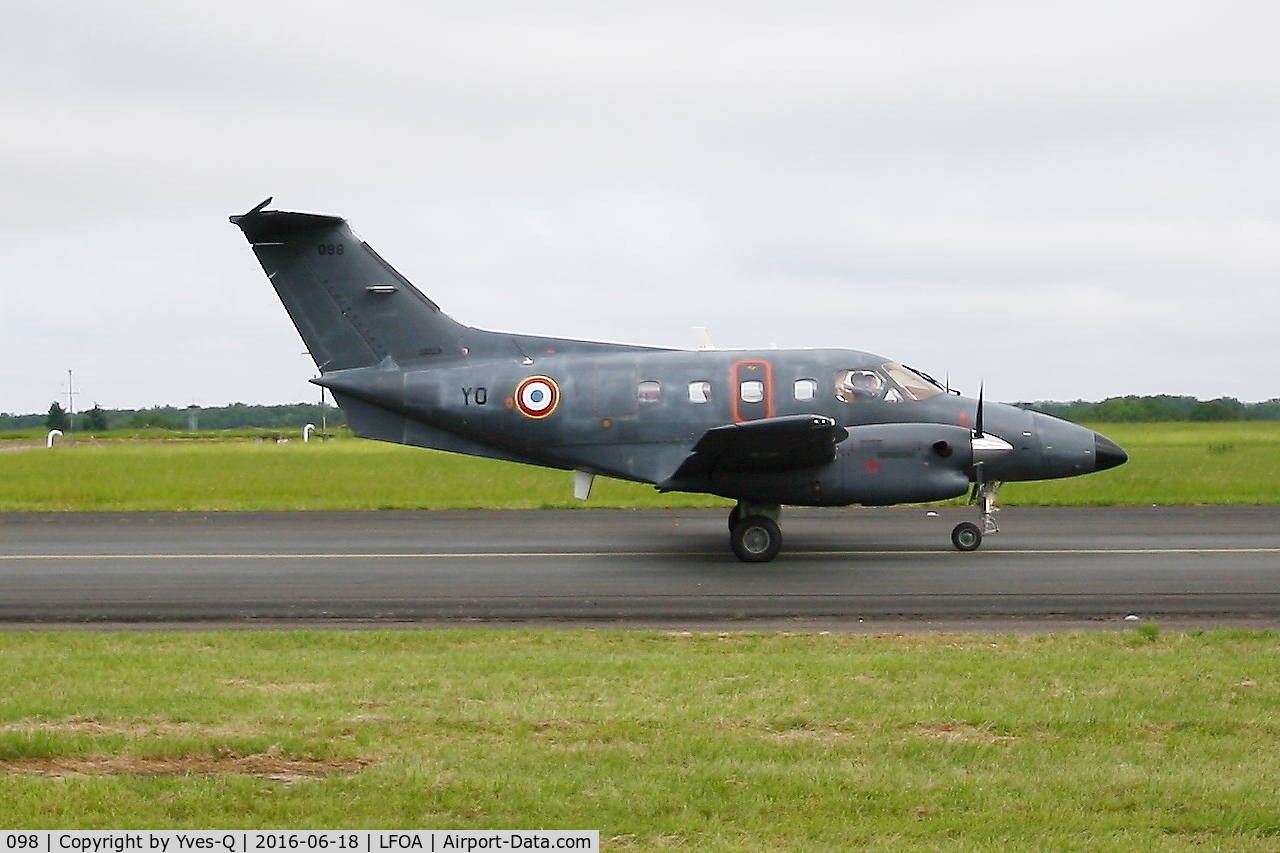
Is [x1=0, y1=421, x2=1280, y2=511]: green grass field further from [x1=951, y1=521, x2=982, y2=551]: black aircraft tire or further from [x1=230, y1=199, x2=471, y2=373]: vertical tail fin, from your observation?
[x1=951, y1=521, x2=982, y2=551]: black aircraft tire

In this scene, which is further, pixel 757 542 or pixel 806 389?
pixel 806 389

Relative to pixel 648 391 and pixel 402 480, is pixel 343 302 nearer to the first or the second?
pixel 648 391

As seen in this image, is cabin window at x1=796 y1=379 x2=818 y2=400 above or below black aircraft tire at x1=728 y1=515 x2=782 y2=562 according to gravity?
above

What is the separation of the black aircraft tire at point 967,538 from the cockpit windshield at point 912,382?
6.50 ft

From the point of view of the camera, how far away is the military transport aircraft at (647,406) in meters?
17.7

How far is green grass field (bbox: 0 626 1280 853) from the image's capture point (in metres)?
6.05

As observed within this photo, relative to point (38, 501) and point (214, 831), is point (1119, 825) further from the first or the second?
point (38, 501)

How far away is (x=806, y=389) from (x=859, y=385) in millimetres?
802

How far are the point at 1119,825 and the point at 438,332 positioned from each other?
14.9 metres

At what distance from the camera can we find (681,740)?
7.52 metres

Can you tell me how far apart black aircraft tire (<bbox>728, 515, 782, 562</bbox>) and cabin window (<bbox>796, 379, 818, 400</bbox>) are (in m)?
2.03

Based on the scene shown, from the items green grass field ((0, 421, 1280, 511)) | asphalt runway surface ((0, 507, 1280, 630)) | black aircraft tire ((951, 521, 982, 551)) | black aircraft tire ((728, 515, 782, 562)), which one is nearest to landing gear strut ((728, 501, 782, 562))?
black aircraft tire ((728, 515, 782, 562))
